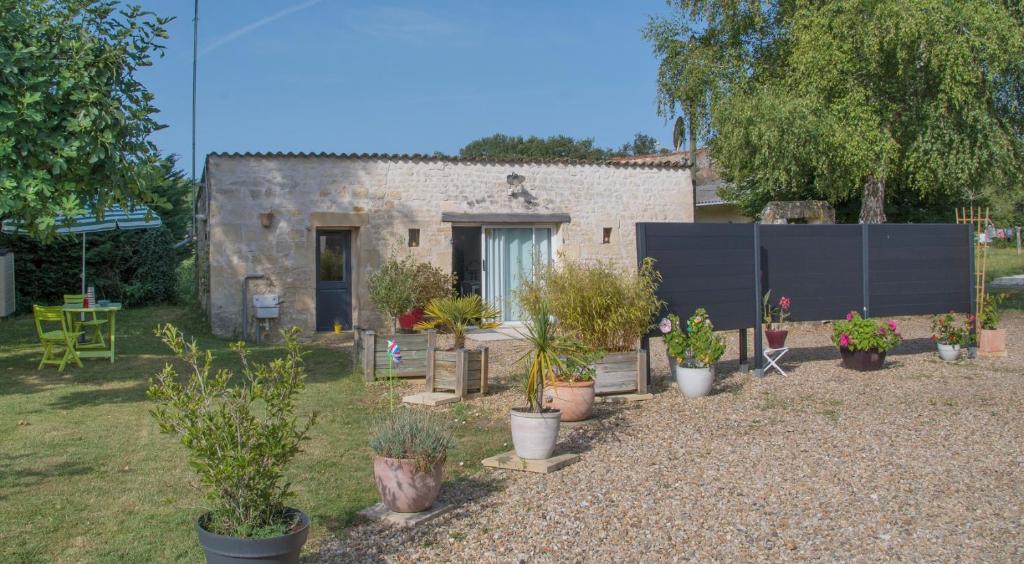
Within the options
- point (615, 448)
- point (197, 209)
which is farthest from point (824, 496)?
point (197, 209)

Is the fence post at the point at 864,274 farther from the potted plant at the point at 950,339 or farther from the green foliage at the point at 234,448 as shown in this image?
the green foliage at the point at 234,448

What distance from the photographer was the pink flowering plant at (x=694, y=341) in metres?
8.27

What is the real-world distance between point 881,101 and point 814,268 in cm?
574

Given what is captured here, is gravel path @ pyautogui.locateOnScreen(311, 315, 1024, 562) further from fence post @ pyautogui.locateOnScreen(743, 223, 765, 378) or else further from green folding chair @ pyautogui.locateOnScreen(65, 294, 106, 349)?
green folding chair @ pyautogui.locateOnScreen(65, 294, 106, 349)

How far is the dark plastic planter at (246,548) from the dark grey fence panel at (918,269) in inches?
345

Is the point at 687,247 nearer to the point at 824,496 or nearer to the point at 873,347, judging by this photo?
the point at 873,347

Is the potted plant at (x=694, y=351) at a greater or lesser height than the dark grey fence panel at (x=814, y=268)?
lesser

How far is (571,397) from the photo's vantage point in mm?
7039

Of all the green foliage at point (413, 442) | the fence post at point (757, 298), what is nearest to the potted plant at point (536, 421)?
the green foliage at point (413, 442)

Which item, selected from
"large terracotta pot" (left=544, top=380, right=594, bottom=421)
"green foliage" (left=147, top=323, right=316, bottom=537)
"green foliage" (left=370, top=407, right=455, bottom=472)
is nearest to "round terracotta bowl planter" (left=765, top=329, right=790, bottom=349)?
"large terracotta pot" (left=544, top=380, right=594, bottom=421)

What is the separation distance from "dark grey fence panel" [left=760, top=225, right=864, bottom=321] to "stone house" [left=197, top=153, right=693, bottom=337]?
15.7 ft

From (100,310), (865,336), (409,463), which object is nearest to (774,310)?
(865,336)

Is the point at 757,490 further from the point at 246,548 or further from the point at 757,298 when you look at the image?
the point at 757,298

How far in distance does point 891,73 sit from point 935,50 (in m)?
1.09
